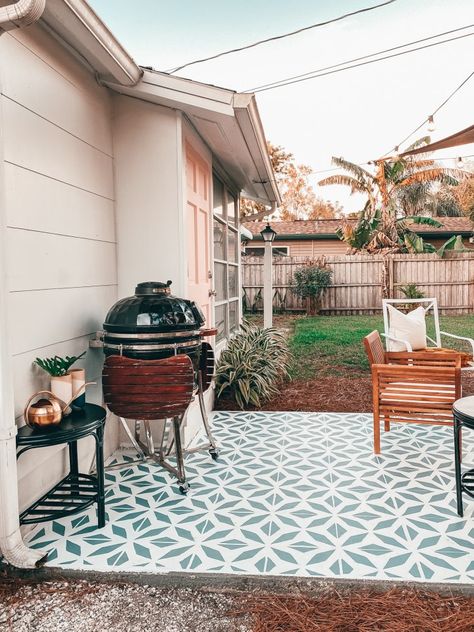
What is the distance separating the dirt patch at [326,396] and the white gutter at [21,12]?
12.7 feet

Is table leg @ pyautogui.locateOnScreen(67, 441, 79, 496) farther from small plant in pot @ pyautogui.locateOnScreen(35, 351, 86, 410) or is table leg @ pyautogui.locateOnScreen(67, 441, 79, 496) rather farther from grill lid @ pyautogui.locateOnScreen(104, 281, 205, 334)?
grill lid @ pyautogui.locateOnScreen(104, 281, 205, 334)

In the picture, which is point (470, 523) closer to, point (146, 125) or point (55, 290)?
point (55, 290)

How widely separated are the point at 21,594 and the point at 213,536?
0.92 metres

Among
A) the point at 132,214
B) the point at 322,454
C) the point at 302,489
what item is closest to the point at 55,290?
the point at 132,214

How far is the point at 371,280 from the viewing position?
47.1ft

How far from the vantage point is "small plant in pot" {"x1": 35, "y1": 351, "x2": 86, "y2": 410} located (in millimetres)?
2594

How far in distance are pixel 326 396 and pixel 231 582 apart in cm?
351

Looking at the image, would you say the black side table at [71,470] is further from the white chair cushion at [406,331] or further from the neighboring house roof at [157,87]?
the white chair cushion at [406,331]

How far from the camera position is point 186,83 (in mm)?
3373

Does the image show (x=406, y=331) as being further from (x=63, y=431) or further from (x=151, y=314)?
(x=63, y=431)

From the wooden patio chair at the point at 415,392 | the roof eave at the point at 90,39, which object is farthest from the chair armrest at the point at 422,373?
the roof eave at the point at 90,39

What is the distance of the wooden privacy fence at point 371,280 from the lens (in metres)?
13.9

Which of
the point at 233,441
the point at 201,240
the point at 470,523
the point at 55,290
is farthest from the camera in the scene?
the point at 201,240

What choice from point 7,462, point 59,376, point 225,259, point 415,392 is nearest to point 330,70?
point 225,259
